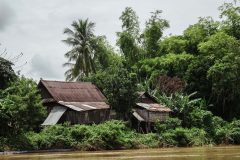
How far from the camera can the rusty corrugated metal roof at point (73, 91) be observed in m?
41.1

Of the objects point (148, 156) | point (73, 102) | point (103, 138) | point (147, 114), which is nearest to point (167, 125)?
point (147, 114)

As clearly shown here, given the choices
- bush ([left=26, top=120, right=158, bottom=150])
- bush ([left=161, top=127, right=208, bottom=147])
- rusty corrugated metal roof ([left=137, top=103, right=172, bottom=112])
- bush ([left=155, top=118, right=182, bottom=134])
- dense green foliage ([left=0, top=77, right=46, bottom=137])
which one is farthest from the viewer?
rusty corrugated metal roof ([left=137, top=103, right=172, bottom=112])

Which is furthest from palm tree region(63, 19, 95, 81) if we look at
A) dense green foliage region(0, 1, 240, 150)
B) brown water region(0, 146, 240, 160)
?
brown water region(0, 146, 240, 160)

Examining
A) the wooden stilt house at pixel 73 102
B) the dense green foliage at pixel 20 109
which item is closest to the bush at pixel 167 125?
the wooden stilt house at pixel 73 102

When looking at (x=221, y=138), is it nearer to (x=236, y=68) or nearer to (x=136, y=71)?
(x=236, y=68)

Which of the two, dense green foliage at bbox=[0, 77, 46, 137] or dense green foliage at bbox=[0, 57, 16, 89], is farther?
dense green foliage at bbox=[0, 77, 46, 137]

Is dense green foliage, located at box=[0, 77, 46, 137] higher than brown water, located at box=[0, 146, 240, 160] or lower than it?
higher

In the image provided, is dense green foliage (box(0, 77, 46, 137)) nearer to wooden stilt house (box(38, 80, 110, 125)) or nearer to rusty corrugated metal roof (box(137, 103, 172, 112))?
wooden stilt house (box(38, 80, 110, 125))

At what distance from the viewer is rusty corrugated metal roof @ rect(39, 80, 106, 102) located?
4107 centimetres

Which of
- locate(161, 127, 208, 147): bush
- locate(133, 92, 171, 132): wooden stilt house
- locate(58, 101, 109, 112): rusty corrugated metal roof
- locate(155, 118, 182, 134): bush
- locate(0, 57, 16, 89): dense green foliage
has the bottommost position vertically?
locate(161, 127, 208, 147): bush

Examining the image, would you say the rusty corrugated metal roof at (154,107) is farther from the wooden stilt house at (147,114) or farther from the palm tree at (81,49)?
the palm tree at (81,49)

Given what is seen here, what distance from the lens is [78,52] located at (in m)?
52.7

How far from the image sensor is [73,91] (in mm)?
42656

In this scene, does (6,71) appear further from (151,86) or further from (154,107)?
(151,86)
